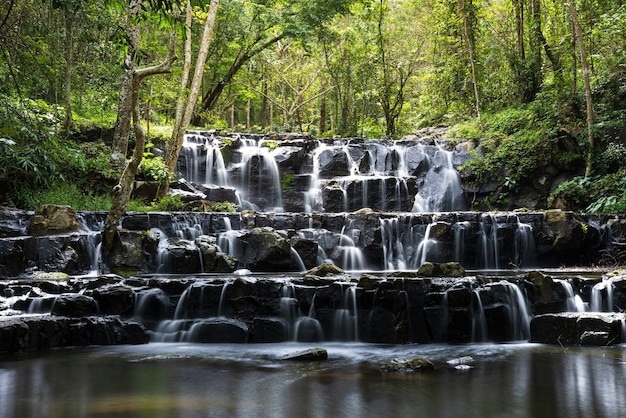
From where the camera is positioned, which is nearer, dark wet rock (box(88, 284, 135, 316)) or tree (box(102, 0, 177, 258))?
dark wet rock (box(88, 284, 135, 316))

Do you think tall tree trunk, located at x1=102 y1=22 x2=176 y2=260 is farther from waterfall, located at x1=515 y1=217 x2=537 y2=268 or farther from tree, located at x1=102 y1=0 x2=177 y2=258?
waterfall, located at x1=515 y1=217 x2=537 y2=268

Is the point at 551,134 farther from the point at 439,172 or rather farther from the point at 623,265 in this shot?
the point at 623,265

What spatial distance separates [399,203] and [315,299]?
8.84 meters

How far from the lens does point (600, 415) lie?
180 inches

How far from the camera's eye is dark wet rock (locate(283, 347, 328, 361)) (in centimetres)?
680

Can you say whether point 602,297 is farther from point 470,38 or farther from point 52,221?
point 470,38

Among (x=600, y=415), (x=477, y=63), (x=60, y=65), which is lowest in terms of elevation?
(x=600, y=415)

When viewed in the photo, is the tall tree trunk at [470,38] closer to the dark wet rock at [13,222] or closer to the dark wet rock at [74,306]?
the dark wet rock at [13,222]

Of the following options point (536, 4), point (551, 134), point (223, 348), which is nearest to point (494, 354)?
point (223, 348)

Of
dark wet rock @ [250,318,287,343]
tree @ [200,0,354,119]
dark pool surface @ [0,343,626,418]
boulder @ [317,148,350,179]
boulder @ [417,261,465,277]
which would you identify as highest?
tree @ [200,0,354,119]

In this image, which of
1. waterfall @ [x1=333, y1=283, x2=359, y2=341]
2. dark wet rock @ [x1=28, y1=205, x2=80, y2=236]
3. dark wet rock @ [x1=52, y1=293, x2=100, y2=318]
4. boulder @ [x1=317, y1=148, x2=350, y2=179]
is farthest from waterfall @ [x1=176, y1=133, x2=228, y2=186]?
waterfall @ [x1=333, y1=283, x2=359, y2=341]

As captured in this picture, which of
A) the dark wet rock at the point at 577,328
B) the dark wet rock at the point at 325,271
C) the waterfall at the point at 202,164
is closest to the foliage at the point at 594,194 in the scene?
the dark wet rock at the point at 577,328

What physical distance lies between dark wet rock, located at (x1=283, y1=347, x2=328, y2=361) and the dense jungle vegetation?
401 cm

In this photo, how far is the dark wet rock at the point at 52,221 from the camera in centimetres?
1109
